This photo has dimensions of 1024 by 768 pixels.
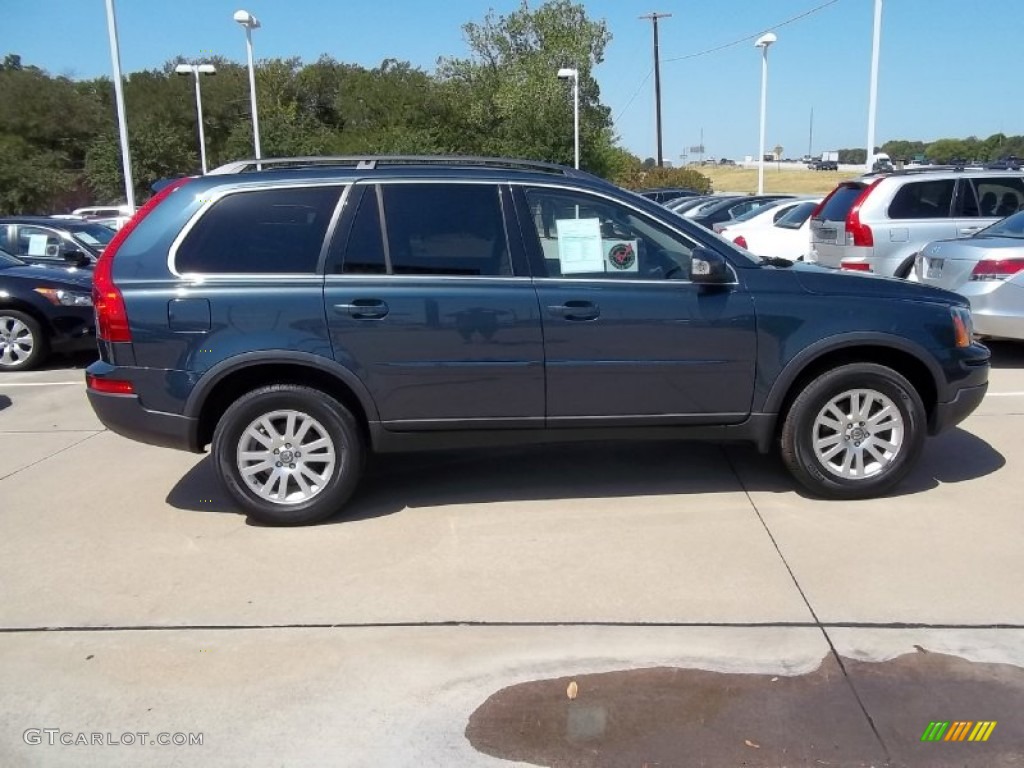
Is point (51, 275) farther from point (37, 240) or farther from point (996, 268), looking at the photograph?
point (996, 268)

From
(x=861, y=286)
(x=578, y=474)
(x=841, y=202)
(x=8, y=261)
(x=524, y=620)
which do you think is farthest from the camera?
(x=841, y=202)

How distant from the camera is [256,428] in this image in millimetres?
4781

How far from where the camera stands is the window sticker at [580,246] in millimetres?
4793

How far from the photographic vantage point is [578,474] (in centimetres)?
565

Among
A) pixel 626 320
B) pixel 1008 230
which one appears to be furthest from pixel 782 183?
pixel 626 320

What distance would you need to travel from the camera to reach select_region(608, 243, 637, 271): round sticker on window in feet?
15.8

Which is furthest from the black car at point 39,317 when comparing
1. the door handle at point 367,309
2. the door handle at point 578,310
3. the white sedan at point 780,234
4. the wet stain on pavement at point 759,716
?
the white sedan at point 780,234

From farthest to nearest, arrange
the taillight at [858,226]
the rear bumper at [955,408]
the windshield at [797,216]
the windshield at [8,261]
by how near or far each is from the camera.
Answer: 1. the windshield at [797,216]
2. the windshield at [8,261]
3. the taillight at [858,226]
4. the rear bumper at [955,408]

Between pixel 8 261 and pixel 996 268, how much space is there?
10032 mm

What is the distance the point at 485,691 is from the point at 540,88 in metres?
47.9

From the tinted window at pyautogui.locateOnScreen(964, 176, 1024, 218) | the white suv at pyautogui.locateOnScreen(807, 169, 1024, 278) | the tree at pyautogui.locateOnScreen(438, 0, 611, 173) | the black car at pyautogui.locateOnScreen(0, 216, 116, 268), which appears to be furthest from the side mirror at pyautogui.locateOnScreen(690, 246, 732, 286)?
the tree at pyautogui.locateOnScreen(438, 0, 611, 173)

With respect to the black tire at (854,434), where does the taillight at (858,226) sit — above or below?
above

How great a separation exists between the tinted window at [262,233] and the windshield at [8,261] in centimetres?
639

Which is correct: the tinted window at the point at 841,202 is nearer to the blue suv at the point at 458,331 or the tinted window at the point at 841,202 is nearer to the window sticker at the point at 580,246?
the blue suv at the point at 458,331
